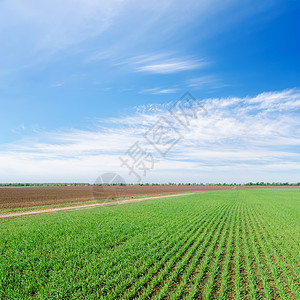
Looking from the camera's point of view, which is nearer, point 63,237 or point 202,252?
point 202,252

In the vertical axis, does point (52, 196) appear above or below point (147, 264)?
below

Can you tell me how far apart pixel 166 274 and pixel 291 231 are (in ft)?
40.4

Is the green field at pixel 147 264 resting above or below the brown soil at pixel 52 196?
above

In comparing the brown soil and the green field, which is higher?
the green field

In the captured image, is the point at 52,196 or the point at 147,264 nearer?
the point at 147,264

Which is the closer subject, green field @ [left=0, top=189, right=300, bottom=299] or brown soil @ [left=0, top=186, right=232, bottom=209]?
green field @ [left=0, top=189, right=300, bottom=299]

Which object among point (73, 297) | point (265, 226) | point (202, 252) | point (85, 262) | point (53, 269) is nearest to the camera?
point (73, 297)

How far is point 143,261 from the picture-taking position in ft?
28.6

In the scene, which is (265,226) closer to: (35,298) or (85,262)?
(85,262)

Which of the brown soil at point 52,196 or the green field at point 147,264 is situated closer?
the green field at point 147,264

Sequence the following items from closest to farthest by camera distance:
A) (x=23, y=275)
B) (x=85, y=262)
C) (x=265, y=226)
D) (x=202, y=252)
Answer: (x=23, y=275), (x=85, y=262), (x=202, y=252), (x=265, y=226)

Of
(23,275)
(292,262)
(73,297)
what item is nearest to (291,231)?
(292,262)

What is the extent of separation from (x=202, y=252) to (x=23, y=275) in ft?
24.7

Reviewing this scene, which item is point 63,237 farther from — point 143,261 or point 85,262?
Answer: point 143,261
